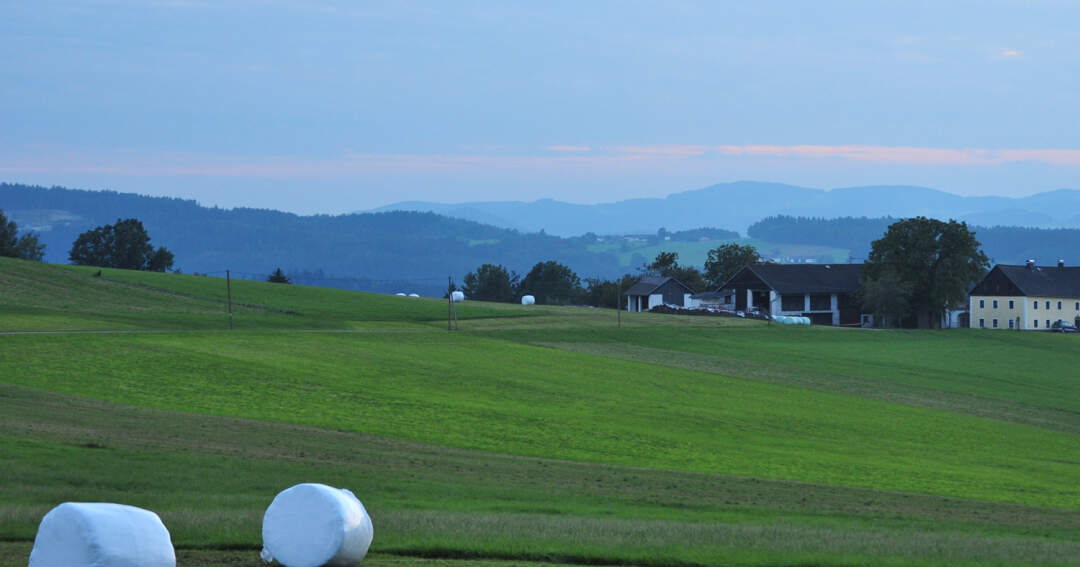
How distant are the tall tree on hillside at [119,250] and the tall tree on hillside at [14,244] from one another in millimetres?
5724

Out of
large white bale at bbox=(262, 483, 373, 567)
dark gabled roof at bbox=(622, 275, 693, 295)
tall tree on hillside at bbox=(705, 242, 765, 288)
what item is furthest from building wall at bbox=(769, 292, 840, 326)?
large white bale at bbox=(262, 483, 373, 567)

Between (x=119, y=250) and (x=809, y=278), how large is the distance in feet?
356

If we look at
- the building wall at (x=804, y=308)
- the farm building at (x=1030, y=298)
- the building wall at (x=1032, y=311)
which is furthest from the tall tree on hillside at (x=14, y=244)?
the building wall at (x=1032, y=311)

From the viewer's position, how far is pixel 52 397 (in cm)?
3612

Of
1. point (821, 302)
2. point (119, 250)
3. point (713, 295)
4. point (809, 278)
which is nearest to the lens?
point (821, 302)

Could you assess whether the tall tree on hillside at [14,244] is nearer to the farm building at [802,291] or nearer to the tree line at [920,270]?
the farm building at [802,291]

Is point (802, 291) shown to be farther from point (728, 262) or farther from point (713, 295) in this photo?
point (728, 262)

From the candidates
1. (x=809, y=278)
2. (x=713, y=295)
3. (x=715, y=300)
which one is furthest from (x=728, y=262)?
(x=809, y=278)

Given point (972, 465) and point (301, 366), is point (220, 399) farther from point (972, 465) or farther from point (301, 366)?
point (972, 465)

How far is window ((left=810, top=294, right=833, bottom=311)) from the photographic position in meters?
148

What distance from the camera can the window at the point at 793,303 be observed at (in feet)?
484

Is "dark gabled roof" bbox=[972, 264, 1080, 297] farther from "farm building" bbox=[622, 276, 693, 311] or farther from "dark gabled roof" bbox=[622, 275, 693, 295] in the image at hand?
"dark gabled roof" bbox=[622, 275, 693, 295]

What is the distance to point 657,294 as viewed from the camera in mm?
153125

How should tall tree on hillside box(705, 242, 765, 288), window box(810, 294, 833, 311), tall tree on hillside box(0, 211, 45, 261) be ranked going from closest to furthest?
1. window box(810, 294, 833, 311)
2. tall tree on hillside box(0, 211, 45, 261)
3. tall tree on hillside box(705, 242, 765, 288)
